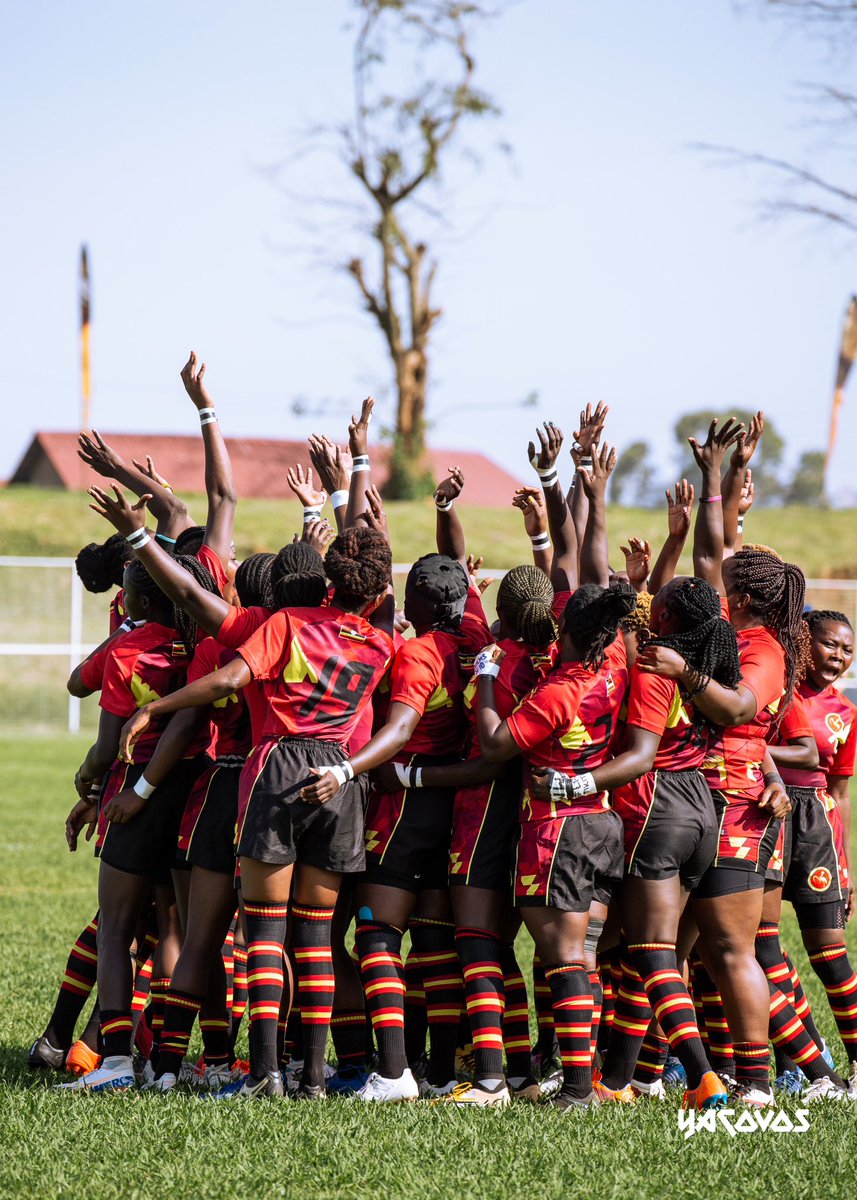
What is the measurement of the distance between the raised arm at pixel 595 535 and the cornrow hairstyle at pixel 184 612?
62.1 inches

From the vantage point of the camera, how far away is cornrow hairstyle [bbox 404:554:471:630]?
5250 millimetres

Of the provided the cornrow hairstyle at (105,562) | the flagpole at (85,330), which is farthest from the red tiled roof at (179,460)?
the cornrow hairstyle at (105,562)

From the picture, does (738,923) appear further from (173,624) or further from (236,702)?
(173,624)

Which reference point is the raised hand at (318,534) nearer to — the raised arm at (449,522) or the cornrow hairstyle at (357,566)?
the cornrow hairstyle at (357,566)

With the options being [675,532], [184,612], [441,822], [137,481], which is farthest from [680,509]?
[137,481]

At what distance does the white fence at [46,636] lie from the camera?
23.0 meters

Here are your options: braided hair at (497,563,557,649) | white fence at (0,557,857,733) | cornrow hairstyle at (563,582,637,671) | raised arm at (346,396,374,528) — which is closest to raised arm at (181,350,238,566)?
raised arm at (346,396,374,528)

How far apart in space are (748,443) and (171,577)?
274cm

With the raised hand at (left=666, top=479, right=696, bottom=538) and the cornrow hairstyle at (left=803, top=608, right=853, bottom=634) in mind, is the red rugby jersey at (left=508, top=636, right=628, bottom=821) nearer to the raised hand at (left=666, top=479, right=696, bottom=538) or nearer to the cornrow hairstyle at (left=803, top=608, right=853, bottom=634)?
the raised hand at (left=666, top=479, right=696, bottom=538)

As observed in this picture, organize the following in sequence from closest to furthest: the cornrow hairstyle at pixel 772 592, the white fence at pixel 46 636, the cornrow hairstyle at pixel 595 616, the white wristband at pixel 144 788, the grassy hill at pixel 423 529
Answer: the cornrow hairstyle at pixel 595 616
the white wristband at pixel 144 788
the cornrow hairstyle at pixel 772 592
the white fence at pixel 46 636
the grassy hill at pixel 423 529

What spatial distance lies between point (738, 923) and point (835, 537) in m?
32.6

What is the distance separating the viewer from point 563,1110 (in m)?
4.71

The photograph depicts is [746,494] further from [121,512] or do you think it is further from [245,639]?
[121,512]

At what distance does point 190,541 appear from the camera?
5930 millimetres
